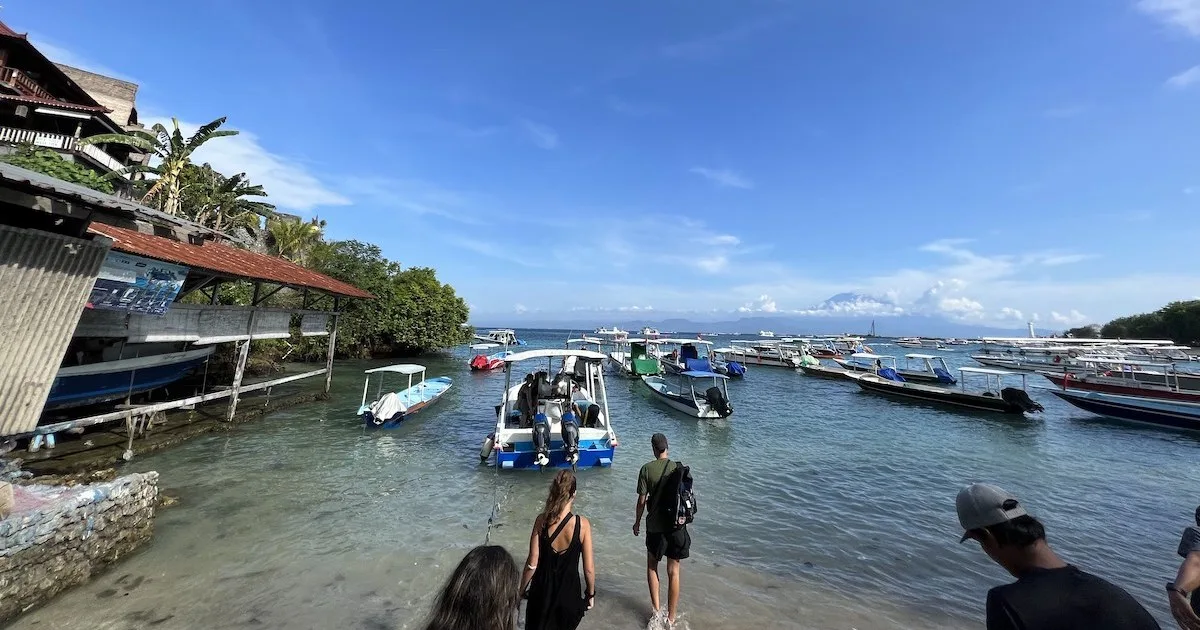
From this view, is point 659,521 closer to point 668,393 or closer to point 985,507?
point 985,507

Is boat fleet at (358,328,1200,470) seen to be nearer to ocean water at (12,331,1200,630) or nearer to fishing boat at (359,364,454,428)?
fishing boat at (359,364,454,428)

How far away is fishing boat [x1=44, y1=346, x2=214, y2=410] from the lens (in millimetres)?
11320

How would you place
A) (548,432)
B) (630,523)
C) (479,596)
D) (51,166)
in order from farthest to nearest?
(51,166), (548,432), (630,523), (479,596)

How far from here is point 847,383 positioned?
3516 centimetres

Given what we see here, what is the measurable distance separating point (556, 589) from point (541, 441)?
7450 mm

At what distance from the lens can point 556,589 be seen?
359cm

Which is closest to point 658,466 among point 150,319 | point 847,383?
point 150,319

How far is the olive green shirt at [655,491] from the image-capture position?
538cm

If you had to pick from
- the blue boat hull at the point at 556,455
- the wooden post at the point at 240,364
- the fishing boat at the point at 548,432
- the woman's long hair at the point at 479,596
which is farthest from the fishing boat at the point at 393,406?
the woman's long hair at the point at 479,596

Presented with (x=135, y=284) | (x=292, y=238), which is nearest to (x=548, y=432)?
(x=135, y=284)

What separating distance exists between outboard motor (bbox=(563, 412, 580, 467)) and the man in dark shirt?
30.2 feet

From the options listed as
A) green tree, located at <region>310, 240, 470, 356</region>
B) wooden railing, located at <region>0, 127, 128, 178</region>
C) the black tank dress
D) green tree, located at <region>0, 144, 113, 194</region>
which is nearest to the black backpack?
the black tank dress

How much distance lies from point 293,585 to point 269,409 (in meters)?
13.8

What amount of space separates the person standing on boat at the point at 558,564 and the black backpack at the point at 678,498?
175 cm
